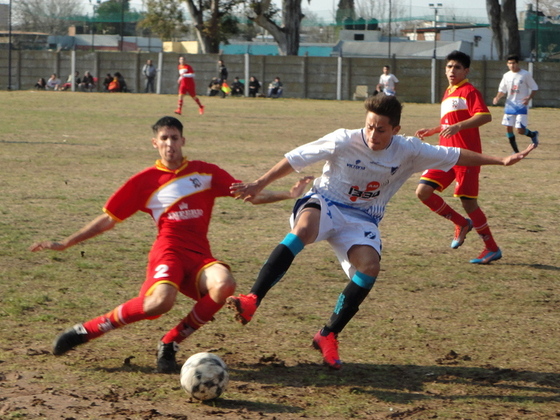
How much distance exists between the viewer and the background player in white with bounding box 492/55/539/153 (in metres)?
17.4

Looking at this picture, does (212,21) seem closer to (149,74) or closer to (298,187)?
(149,74)

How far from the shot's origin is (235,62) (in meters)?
42.1

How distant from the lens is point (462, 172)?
7.80 metres

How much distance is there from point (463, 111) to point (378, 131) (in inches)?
135

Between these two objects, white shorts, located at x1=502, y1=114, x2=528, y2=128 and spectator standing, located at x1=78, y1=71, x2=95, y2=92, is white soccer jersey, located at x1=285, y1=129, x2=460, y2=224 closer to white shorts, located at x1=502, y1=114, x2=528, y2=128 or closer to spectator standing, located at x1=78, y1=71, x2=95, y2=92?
white shorts, located at x1=502, y1=114, x2=528, y2=128

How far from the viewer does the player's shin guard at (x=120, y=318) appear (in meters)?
4.59

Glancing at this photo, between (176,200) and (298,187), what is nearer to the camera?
(176,200)

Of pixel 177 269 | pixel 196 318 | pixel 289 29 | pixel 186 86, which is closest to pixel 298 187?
pixel 177 269

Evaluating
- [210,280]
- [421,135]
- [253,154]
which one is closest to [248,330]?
[210,280]

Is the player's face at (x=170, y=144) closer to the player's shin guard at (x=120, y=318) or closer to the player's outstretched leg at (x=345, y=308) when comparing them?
the player's shin guard at (x=120, y=318)

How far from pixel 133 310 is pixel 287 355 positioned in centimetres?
100

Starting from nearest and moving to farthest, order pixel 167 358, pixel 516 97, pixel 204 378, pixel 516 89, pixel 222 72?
1. pixel 204 378
2. pixel 167 358
3. pixel 516 97
4. pixel 516 89
5. pixel 222 72

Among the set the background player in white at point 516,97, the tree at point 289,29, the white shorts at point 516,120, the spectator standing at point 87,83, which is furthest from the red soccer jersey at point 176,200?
the tree at point 289,29

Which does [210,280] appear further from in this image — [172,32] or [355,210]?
[172,32]
